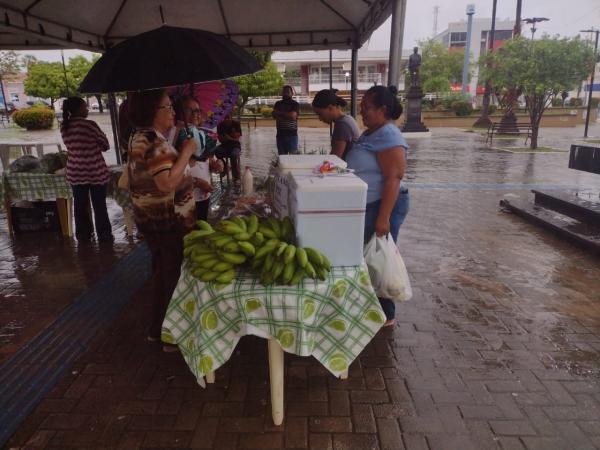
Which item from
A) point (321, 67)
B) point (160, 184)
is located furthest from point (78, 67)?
point (160, 184)

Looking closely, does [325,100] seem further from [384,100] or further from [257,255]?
[257,255]

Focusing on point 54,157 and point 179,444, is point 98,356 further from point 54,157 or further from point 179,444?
point 54,157

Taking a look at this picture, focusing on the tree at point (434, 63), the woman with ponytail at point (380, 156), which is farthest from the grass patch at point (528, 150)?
the tree at point (434, 63)

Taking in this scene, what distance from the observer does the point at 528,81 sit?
661 inches

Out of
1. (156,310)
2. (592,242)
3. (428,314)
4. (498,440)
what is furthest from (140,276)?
(592,242)

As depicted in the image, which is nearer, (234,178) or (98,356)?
(98,356)

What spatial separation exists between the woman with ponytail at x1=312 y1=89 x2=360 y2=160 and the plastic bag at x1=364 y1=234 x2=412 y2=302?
1320 millimetres

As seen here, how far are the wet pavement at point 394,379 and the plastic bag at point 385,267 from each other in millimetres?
554

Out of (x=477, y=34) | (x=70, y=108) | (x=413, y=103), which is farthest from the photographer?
(x=477, y=34)

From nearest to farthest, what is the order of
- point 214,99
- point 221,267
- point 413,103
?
point 221,267
point 214,99
point 413,103

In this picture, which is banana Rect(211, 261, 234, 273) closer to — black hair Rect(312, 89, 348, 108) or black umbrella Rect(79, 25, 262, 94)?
black umbrella Rect(79, 25, 262, 94)

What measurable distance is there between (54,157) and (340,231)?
4929mm

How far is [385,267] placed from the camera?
9.34 ft

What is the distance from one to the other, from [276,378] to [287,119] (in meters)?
7.70
